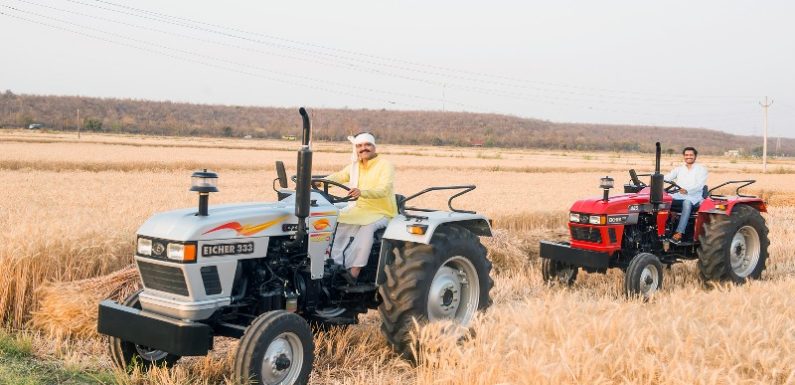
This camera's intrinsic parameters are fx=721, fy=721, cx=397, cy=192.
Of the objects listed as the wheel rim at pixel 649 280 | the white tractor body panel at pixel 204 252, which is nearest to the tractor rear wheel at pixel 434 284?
the white tractor body panel at pixel 204 252

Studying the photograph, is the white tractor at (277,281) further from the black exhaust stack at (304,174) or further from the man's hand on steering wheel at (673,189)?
the man's hand on steering wheel at (673,189)

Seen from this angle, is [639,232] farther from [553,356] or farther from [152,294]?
[152,294]

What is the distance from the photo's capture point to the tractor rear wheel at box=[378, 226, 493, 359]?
512cm

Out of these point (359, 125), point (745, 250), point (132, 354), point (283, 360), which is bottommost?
point (132, 354)

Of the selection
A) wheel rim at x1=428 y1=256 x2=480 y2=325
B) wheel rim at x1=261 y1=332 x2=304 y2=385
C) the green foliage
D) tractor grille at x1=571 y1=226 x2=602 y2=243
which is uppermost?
tractor grille at x1=571 y1=226 x2=602 y2=243

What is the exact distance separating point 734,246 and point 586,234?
6.97 feet

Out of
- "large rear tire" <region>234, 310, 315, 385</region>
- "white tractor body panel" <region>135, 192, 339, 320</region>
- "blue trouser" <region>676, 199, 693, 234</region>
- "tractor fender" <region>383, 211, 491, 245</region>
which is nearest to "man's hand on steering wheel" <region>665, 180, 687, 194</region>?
"blue trouser" <region>676, 199, 693, 234</region>

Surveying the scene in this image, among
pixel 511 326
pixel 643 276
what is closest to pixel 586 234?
pixel 643 276

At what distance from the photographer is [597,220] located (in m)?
8.23

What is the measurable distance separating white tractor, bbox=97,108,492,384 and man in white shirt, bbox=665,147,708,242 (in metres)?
3.98

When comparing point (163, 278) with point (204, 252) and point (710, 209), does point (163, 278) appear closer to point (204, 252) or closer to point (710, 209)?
point (204, 252)


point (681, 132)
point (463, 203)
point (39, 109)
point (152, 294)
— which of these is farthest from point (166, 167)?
point (681, 132)

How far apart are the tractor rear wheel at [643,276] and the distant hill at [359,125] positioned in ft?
187

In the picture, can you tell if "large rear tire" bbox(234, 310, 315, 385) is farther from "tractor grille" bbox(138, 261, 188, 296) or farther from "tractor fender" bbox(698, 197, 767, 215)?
"tractor fender" bbox(698, 197, 767, 215)
